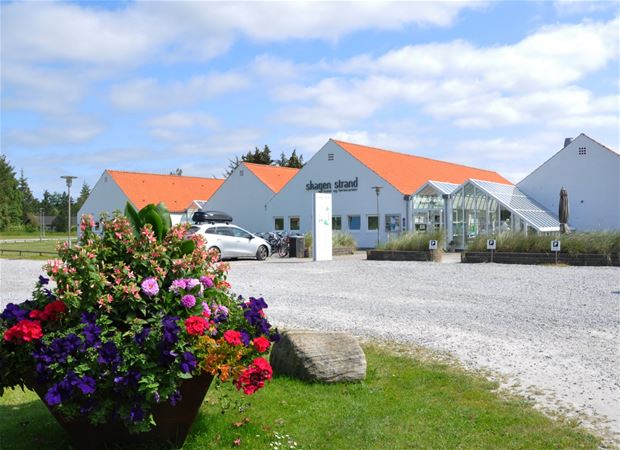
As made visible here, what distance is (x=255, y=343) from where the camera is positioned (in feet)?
13.8

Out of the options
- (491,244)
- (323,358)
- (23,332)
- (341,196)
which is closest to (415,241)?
(491,244)

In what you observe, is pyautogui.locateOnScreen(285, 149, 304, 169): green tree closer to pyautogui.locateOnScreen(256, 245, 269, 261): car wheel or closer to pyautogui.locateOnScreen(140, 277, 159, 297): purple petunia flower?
pyautogui.locateOnScreen(256, 245, 269, 261): car wheel

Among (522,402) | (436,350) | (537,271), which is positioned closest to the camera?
(522,402)

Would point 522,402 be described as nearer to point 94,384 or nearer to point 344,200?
point 94,384

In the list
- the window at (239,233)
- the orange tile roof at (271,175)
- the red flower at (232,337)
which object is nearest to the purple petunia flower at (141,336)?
the red flower at (232,337)

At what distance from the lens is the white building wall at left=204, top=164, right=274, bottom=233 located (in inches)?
1656

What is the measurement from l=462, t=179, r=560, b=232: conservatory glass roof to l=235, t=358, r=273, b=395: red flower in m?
26.2

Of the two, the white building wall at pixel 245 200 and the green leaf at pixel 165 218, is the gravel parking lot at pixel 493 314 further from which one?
the white building wall at pixel 245 200

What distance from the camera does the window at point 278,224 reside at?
133 ft

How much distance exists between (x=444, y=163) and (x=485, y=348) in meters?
44.0

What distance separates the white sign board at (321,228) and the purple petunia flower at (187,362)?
20.7 metres

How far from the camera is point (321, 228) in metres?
25.0

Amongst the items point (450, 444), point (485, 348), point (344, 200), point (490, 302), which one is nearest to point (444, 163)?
point (344, 200)

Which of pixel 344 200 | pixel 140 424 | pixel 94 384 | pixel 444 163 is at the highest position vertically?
pixel 444 163
